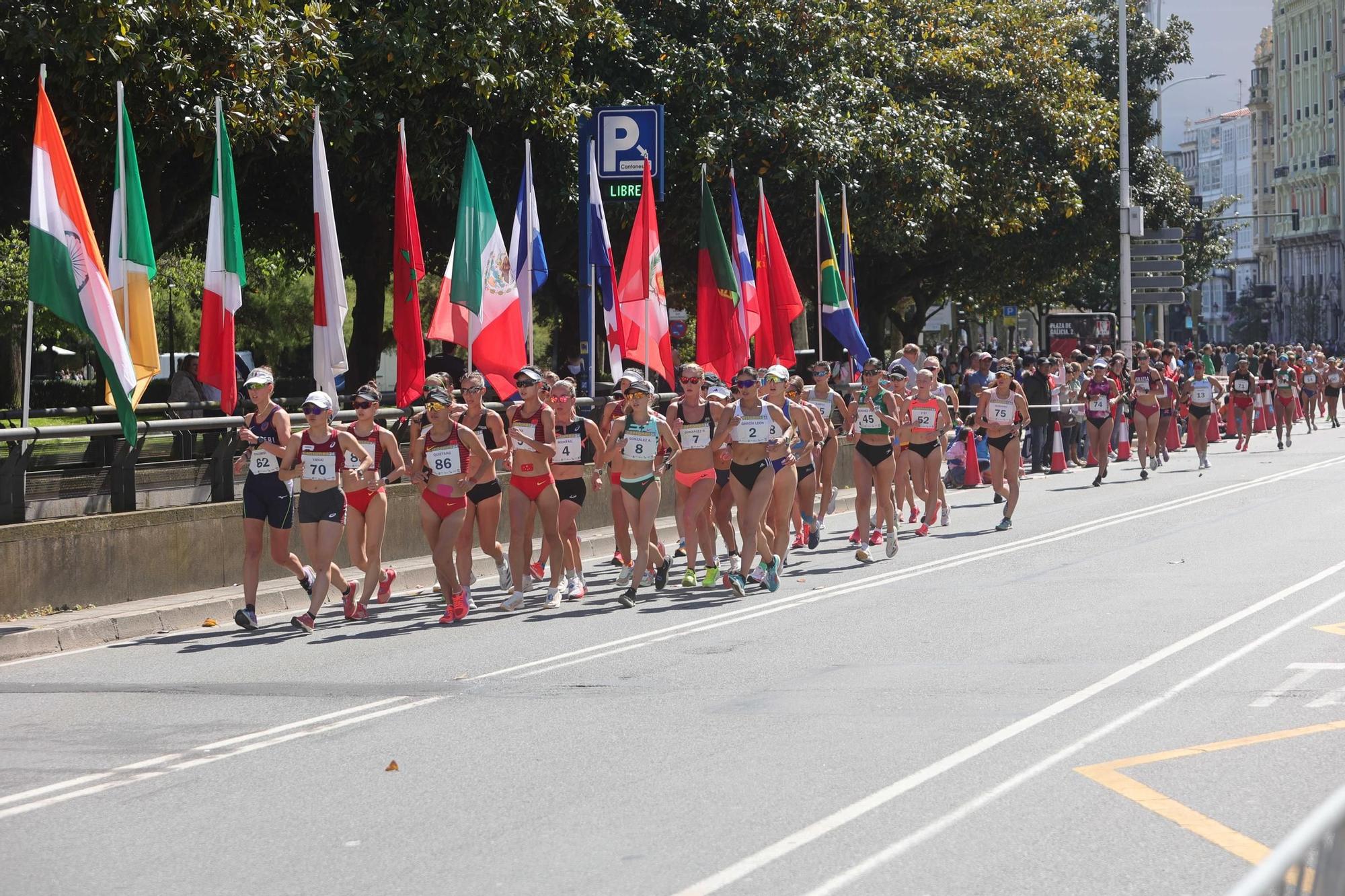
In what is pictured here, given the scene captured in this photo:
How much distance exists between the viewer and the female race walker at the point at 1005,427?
63.6 feet

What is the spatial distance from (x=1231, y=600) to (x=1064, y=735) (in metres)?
5.13

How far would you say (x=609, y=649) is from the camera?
1145 cm

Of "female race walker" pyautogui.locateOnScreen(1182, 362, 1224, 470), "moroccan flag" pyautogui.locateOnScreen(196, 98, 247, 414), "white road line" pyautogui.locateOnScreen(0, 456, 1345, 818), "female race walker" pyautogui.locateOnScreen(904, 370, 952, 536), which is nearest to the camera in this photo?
"white road line" pyautogui.locateOnScreen(0, 456, 1345, 818)

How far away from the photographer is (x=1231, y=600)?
42.2 ft

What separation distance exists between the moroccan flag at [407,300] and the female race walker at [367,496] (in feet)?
10.7

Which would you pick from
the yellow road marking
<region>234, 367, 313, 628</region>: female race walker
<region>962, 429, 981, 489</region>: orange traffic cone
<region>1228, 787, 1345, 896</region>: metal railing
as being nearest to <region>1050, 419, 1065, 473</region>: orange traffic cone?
<region>962, 429, 981, 489</region>: orange traffic cone

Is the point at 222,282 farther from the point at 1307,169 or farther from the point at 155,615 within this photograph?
the point at 1307,169

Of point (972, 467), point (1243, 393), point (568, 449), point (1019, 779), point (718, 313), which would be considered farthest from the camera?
point (1243, 393)

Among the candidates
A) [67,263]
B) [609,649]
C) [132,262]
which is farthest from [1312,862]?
[132,262]

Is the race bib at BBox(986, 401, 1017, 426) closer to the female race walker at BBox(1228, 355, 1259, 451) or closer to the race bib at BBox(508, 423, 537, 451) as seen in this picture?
the race bib at BBox(508, 423, 537, 451)

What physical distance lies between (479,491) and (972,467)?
14.6 metres

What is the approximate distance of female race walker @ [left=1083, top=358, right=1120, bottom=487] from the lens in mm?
→ 24781

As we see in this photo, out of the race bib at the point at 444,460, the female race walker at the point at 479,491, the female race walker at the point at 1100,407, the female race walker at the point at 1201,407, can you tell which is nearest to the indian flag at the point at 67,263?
the race bib at the point at 444,460

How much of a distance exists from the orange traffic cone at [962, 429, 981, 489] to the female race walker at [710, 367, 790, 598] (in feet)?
42.6
